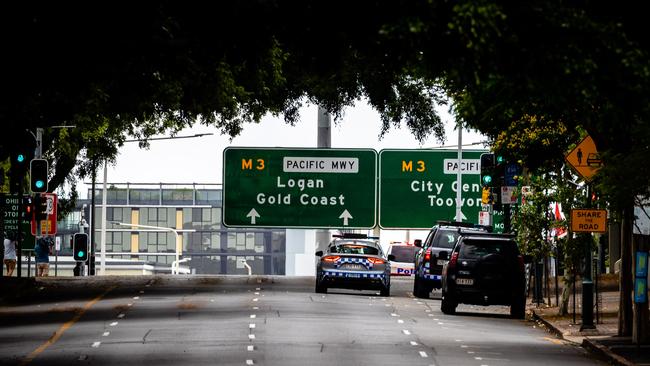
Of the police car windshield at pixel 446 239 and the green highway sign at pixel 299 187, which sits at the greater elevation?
the green highway sign at pixel 299 187

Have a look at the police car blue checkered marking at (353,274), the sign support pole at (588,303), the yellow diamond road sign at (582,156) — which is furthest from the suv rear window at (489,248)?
the yellow diamond road sign at (582,156)

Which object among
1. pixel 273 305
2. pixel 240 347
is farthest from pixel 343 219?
pixel 240 347

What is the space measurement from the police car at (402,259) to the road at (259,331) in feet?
81.5

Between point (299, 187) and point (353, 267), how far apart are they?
6.75 metres

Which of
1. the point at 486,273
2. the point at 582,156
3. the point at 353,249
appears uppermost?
the point at 582,156

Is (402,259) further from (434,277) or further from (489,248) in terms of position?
(489,248)

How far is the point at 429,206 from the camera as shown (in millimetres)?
50469

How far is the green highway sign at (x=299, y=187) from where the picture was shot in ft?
164

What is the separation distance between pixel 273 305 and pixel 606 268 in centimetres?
2322

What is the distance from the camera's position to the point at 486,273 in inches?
1496

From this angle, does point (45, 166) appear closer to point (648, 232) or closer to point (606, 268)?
point (648, 232)

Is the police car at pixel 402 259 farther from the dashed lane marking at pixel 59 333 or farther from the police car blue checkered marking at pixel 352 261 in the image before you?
the dashed lane marking at pixel 59 333

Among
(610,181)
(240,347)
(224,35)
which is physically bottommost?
(240,347)

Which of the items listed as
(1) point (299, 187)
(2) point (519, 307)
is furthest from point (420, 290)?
(2) point (519, 307)
